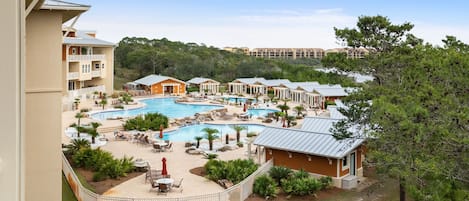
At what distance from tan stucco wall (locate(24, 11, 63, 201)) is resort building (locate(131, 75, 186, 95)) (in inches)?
1069

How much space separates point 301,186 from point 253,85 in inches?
976

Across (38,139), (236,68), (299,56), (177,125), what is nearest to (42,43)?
(38,139)

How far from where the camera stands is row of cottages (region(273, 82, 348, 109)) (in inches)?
995

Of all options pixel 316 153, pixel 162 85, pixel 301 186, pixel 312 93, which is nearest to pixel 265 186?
pixel 301 186

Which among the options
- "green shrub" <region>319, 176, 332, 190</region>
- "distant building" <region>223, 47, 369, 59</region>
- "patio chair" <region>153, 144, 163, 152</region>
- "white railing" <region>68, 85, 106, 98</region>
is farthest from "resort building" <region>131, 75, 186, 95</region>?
"green shrub" <region>319, 176, 332, 190</region>

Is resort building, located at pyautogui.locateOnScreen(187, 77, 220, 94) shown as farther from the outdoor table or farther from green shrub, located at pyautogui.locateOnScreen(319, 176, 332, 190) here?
green shrub, located at pyautogui.locateOnScreen(319, 176, 332, 190)

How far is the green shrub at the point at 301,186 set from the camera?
8031 mm

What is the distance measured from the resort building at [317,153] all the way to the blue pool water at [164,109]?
11.9 meters

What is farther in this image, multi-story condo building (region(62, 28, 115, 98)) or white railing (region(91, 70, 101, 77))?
white railing (region(91, 70, 101, 77))

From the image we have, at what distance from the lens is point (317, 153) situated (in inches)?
354

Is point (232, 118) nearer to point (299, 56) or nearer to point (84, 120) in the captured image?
point (84, 120)

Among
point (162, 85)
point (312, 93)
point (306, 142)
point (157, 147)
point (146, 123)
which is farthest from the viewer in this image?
point (162, 85)

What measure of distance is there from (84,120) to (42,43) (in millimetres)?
14530

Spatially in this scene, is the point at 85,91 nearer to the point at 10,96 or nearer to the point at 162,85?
the point at 162,85
